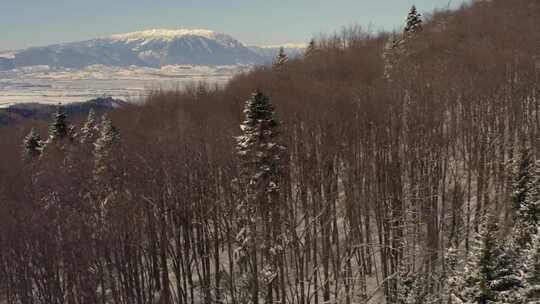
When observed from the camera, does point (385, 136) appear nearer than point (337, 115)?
Yes

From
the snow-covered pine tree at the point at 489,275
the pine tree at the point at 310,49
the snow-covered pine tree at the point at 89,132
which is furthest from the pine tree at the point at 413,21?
the snow-covered pine tree at the point at 489,275

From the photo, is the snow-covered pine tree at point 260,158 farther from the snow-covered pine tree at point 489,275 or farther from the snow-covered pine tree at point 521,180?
the snow-covered pine tree at point 521,180

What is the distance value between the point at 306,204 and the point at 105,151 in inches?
639

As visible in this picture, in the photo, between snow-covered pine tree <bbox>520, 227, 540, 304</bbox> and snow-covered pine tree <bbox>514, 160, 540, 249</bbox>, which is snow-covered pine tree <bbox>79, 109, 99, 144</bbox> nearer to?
snow-covered pine tree <bbox>514, 160, 540, 249</bbox>

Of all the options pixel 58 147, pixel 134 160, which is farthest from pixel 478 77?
pixel 58 147

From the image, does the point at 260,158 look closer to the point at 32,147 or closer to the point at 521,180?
the point at 521,180

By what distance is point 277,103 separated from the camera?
42.8 metres

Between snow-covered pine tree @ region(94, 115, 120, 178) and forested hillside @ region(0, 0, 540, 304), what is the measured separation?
0.14 meters

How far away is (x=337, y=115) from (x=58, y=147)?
2513cm

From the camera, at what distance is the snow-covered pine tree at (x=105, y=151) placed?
3316 centimetres

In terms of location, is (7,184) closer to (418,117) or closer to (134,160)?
(134,160)

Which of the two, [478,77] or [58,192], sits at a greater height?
[478,77]

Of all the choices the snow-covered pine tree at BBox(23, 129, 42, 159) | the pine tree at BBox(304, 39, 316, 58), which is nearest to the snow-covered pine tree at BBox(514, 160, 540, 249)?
the snow-covered pine tree at BBox(23, 129, 42, 159)

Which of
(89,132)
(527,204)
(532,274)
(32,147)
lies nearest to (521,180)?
(527,204)
